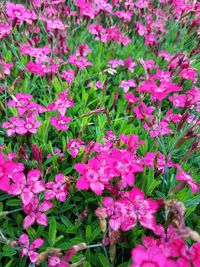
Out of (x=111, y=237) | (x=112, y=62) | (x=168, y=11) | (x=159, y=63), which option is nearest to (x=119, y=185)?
(x=111, y=237)

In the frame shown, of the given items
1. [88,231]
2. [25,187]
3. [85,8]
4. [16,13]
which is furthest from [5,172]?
[85,8]

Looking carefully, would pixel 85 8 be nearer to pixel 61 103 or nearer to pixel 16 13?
pixel 16 13

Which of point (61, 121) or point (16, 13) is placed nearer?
point (61, 121)

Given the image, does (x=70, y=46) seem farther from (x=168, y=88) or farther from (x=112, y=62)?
(x=168, y=88)

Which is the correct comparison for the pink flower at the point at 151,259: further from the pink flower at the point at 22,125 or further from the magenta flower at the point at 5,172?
the pink flower at the point at 22,125

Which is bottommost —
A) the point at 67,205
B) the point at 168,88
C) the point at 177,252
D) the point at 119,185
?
the point at 67,205

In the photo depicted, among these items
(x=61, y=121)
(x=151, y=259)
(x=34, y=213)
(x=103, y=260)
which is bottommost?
(x=103, y=260)

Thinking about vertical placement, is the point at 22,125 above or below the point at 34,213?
above

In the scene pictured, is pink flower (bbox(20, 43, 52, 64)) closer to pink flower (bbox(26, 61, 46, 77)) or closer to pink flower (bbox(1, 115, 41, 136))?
pink flower (bbox(26, 61, 46, 77))
